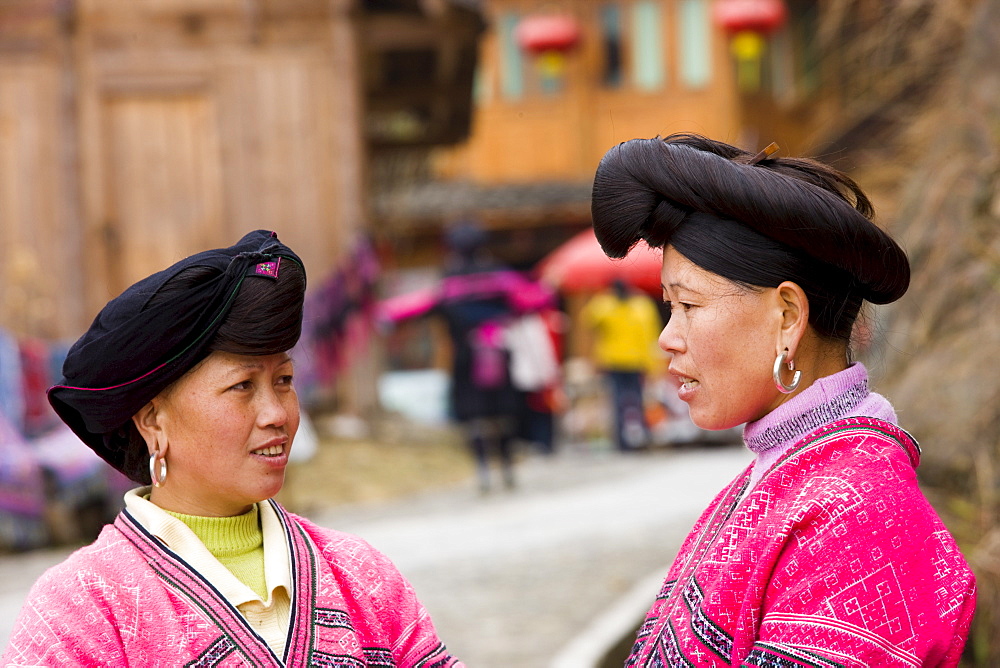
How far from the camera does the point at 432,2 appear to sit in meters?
9.82

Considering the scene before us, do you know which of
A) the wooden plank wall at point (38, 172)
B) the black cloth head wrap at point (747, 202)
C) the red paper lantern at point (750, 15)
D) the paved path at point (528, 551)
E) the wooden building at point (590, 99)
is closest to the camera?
the black cloth head wrap at point (747, 202)

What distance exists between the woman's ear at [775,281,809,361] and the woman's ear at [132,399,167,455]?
101 centimetres

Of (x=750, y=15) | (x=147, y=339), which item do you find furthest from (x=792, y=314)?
(x=750, y=15)

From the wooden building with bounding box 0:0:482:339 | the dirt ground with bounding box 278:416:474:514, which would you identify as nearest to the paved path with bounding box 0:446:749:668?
the dirt ground with bounding box 278:416:474:514

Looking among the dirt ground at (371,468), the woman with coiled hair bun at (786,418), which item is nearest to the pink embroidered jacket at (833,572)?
the woman with coiled hair bun at (786,418)

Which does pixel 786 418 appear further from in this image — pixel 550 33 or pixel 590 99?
pixel 590 99

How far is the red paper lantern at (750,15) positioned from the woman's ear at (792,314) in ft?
42.0

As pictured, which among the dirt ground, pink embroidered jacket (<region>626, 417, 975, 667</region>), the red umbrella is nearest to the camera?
pink embroidered jacket (<region>626, 417, 975, 667</region>)

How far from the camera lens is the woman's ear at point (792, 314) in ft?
5.73

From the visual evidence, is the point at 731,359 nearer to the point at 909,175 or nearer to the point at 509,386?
the point at 909,175

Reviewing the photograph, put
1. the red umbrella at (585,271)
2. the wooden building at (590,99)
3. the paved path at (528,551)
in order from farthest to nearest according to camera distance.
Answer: the wooden building at (590,99), the red umbrella at (585,271), the paved path at (528,551)

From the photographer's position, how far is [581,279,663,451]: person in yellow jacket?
37.8ft

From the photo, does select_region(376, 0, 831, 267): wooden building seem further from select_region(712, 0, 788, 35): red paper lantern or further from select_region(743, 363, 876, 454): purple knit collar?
select_region(743, 363, 876, 454): purple knit collar

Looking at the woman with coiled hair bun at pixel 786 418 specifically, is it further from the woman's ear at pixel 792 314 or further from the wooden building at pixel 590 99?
the wooden building at pixel 590 99
